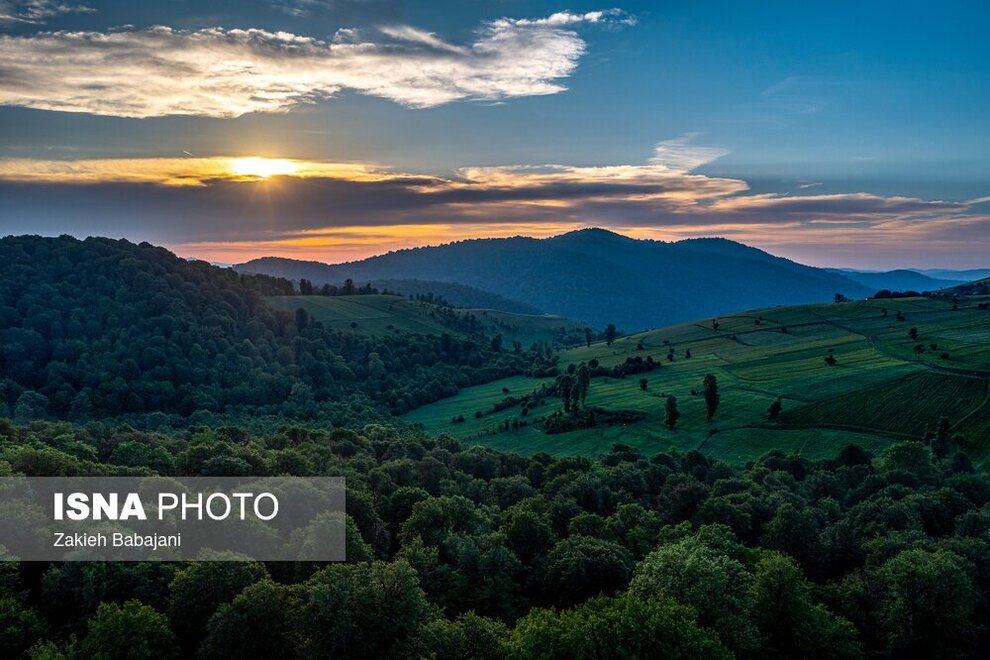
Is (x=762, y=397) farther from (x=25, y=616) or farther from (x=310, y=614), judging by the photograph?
(x=25, y=616)

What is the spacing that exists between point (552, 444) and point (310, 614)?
124503mm

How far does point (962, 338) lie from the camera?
7156 inches

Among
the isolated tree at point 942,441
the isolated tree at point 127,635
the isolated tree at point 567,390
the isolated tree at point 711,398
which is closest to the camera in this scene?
the isolated tree at point 127,635

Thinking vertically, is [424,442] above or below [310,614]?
below

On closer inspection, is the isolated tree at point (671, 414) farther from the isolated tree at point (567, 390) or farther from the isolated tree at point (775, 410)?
the isolated tree at point (567, 390)

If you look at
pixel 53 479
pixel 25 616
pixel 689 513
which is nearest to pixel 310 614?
pixel 25 616

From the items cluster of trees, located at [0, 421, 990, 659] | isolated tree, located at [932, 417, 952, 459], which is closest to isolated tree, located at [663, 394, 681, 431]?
isolated tree, located at [932, 417, 952, 459]

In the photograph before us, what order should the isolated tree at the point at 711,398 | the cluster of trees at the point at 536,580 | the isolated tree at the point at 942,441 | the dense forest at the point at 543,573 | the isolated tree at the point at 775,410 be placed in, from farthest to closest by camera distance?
1. the isolated tree at the point at 711,398
2. the isolated tree at the point at 775,410
3. the isolated tree at the point at 942,441
4. the dense forest at the point at 543,573
5. the cluster of trees at the point at 536,580

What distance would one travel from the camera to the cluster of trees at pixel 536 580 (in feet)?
129

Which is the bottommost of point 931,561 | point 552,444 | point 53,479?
point 552,444

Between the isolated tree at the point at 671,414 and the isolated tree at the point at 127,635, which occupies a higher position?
the isolated tree at the point at 127,635

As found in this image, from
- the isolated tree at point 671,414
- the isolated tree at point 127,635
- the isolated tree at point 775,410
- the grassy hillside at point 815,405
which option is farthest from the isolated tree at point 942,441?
the isolated tree at point 127,635

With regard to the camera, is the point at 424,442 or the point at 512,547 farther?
the point at 424,442

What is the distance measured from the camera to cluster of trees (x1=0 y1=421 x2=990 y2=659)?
39469mm
